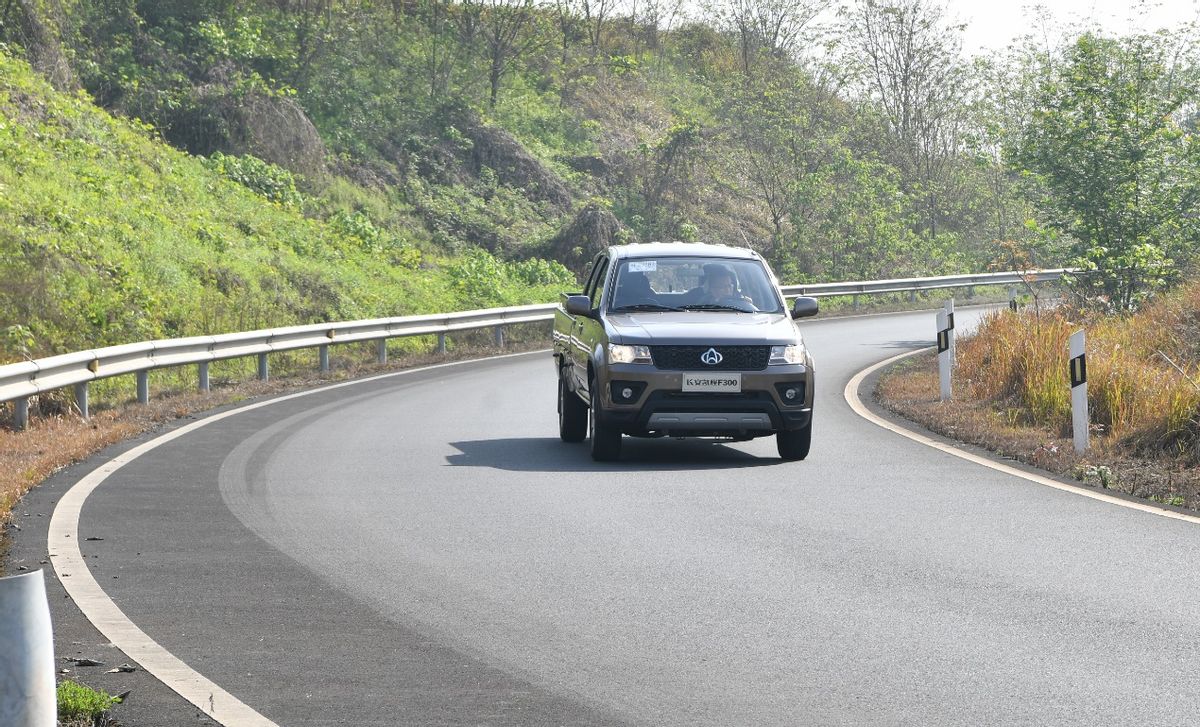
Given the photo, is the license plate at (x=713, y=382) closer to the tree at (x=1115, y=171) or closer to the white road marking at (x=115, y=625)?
the white road marking at (x=115, y=625)

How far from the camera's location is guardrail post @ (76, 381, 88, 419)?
1555 cm

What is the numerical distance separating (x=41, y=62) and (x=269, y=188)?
5.84 metres

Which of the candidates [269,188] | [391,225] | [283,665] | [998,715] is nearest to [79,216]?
[269,188]

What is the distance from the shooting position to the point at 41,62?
115ft

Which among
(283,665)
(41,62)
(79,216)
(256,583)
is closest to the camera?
(283,665)

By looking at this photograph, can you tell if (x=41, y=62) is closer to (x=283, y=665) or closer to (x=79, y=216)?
(x=79, y=216)

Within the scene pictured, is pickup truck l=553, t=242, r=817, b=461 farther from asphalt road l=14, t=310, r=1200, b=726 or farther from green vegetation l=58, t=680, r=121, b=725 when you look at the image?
green vegetation l=58, t=680, r=121, b=725

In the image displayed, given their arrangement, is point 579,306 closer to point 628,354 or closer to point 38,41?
point 628,354

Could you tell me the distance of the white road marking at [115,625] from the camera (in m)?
5.48

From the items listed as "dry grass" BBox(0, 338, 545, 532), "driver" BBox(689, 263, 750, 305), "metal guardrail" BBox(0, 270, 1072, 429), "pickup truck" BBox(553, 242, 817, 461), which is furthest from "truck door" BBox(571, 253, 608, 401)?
"metal guardrail" BBox(0, 270, 1072, 429)

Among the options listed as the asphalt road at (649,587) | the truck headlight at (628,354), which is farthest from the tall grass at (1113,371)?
the truck headlight at (628,354)

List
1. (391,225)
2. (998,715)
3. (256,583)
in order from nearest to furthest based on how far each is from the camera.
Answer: (998,715) → (256,583) → (391,225)

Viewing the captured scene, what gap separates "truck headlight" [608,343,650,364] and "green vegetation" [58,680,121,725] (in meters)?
7.24

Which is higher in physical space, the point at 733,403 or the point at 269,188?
the point at 269,188
